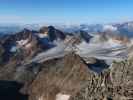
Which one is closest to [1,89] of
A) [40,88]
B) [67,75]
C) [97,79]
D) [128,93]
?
[40,88]

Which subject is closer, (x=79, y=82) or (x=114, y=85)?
(x=114, y=85)

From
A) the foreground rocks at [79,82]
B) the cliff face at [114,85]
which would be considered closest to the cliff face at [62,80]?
the foreground rocks at [79,82]

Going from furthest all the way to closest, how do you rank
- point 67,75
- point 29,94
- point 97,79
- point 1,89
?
1. point 1,89
2. point 29,94
3. point 67,75
4. point 97,79

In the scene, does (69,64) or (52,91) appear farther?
(69,64)

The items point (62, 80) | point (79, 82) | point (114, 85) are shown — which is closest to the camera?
point (114, 85)

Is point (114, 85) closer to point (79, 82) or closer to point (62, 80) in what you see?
point (79, 82)

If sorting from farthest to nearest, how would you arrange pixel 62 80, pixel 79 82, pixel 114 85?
pixel 62 80 < pixel 79 82 < pixel 114 85

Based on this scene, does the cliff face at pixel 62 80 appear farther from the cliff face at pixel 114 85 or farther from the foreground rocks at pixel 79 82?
the cliff face at pixel 114 85

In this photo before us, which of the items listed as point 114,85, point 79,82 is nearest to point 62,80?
point 79,82

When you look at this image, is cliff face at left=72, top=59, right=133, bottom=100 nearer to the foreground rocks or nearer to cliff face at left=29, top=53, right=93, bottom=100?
the foreground rocks

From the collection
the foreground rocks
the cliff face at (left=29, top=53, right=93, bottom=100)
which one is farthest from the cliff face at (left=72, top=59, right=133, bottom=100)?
the cliff face at (left=29, top=53, right=93, bottom=100)

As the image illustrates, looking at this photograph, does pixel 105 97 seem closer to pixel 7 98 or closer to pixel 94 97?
pixel 94 97
